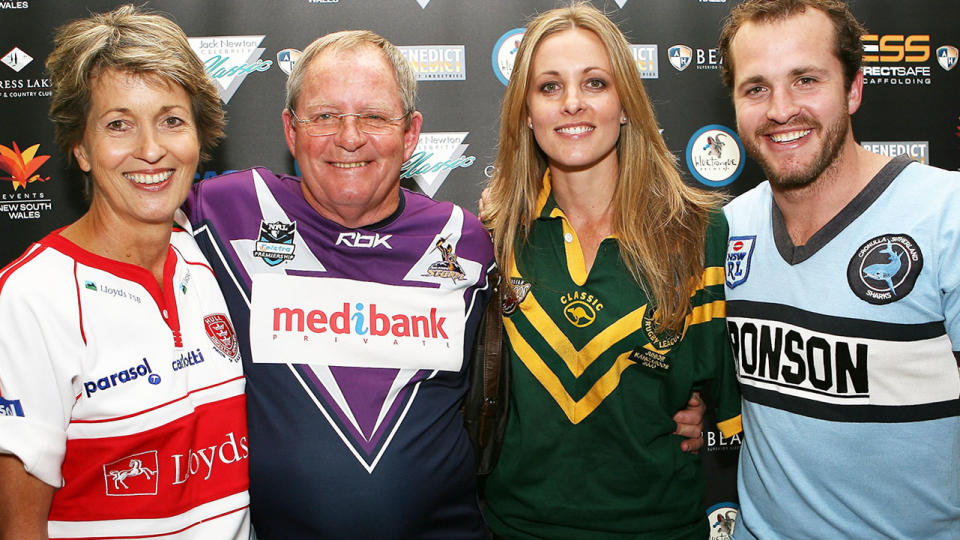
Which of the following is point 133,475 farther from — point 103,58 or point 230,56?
point 230,56

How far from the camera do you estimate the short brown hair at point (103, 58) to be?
1.47 metres

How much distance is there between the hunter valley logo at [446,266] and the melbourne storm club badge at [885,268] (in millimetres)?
1085

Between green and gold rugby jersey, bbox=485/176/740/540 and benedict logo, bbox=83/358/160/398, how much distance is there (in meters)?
1.01

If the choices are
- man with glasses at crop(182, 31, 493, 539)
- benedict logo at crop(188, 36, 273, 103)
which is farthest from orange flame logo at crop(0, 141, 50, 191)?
man with glasses at crop(182, 31, 493, 539)

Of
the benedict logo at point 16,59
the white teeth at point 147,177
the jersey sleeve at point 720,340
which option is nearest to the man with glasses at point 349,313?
the white teeth at point 147,177

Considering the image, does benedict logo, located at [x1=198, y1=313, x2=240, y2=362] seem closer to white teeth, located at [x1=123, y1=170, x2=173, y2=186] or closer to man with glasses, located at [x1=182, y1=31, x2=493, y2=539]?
man with glasses, located at [x1=182, y1=31, x2=493, y2=539]

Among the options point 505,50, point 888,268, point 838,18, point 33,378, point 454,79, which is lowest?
point 33,378

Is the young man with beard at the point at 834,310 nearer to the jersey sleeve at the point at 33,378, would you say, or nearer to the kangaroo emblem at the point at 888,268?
the kangaroo emblem at the point at 888,268

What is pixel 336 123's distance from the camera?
6.08 feet

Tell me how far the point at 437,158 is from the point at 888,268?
6.76ft

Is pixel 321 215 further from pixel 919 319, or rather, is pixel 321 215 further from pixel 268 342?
pixel 919 319

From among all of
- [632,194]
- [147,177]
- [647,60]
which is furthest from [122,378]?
[647,60]

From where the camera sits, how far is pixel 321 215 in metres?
1.91

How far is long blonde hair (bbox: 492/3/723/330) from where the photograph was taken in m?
1.89
